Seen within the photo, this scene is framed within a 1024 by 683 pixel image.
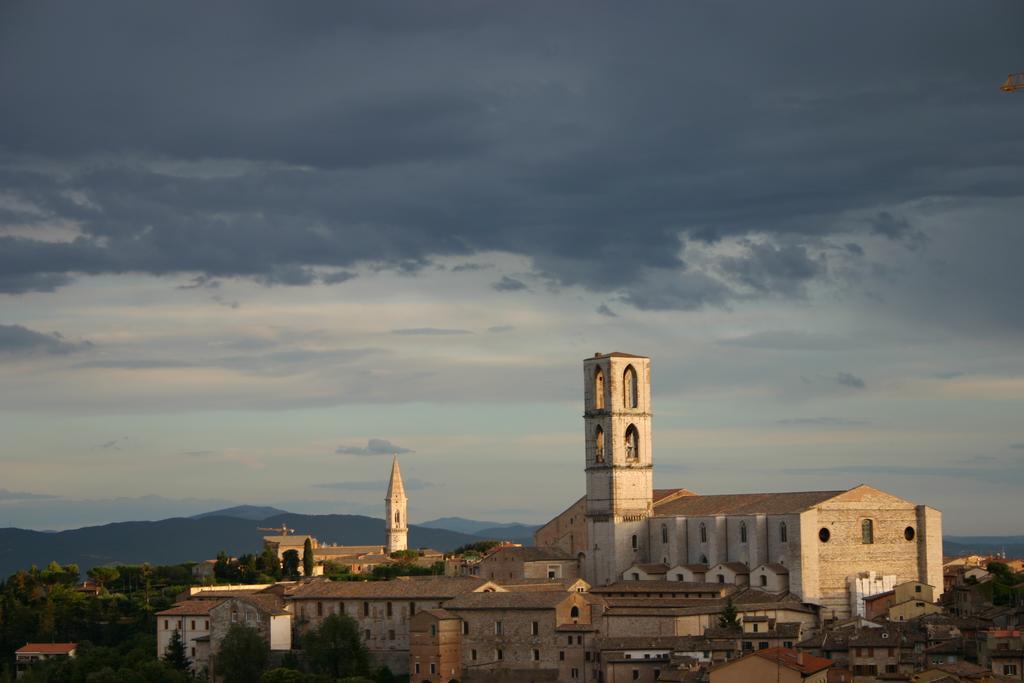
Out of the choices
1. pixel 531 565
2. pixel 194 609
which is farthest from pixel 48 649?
pixel 531 565

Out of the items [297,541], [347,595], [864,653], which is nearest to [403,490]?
[297,541]

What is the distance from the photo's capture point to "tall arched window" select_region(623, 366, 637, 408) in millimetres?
80562

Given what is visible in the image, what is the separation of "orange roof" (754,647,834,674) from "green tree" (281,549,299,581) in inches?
1634

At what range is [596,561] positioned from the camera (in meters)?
79.5

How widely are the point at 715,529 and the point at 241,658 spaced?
21.0 metres

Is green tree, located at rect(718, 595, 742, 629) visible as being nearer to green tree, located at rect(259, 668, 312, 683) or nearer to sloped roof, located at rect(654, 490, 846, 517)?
sloped roof, located at rect(654, 490, 846, 517)

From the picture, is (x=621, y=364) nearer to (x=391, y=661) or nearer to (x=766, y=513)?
(x=766, y=513)

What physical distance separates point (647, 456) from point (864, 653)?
21257mm

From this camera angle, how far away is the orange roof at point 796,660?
57656 mm

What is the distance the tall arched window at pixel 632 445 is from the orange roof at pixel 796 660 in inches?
794

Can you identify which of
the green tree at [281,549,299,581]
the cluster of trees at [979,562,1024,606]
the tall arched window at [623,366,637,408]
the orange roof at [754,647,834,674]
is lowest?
the orange roof at [754,647,834,674]

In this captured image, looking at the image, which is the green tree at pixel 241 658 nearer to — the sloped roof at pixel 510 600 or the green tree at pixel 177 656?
the green tree at pixel 177 656

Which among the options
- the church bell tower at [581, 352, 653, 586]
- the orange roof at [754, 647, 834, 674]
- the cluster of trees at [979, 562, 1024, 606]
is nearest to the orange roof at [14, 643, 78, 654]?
the church bell tower at [581, 352, 653, 586]

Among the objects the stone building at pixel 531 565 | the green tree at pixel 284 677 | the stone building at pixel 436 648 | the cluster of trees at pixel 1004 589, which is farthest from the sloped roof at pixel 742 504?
the green tree at pixel 284 677
